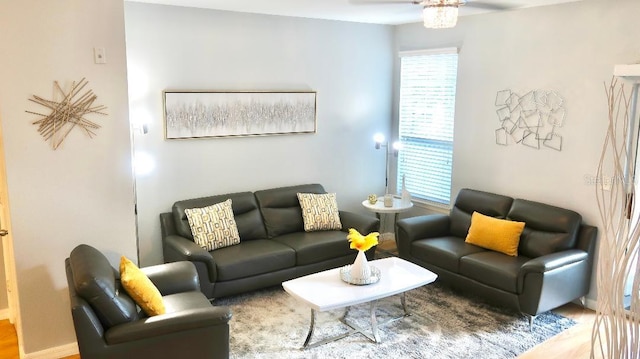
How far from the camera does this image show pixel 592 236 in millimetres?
4379

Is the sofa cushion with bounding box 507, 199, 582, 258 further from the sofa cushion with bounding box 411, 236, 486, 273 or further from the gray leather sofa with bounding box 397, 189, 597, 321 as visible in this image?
the sofa cushion with bounding box 411, 236, 486, 273

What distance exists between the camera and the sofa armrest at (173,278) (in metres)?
3.71

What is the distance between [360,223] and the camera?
5.32m

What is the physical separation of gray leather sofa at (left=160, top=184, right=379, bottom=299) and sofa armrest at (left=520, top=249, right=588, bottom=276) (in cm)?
158

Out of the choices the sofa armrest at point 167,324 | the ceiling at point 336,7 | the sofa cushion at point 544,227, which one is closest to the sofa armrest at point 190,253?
the sofa armrest at point 167,324

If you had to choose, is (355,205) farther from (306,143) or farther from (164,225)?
(164,225)

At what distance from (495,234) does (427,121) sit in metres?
1.72

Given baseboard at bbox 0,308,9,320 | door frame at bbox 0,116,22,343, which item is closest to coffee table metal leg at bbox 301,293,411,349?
door frame at bbox 0,116,22,343

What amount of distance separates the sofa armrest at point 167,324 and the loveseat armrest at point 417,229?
2369 millimetres

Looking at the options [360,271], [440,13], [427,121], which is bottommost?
[360,271]

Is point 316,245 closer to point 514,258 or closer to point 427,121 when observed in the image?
point 514,258

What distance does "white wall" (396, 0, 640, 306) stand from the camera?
14.1ft

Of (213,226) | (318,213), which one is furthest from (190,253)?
(318,213)

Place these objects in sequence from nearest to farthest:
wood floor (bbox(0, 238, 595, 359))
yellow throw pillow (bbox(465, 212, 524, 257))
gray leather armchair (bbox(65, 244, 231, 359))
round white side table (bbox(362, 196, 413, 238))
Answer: gray leather armchair (bbox(65, 244, 231, 359)) < wood floor (bbox(0, 238, 595, 359)) < yellow throw pillow (bbox(465, 212, 524, 257)) < round white side table (bbox(362, 196, 413, 238))
